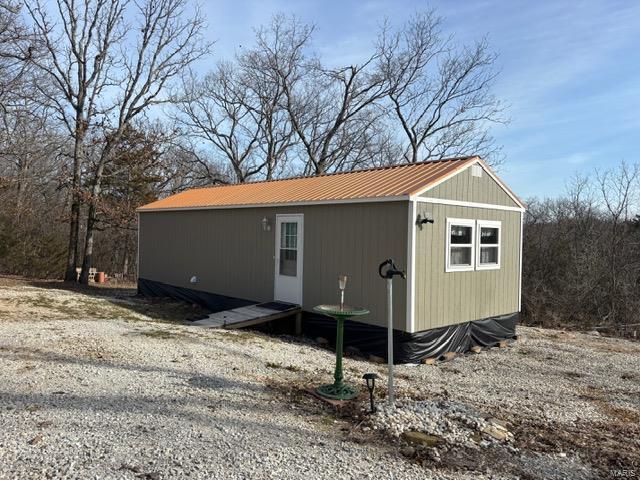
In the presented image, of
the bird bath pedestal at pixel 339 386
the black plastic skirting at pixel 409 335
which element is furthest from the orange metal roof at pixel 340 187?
the bird bath pedestal at pixel 339 386

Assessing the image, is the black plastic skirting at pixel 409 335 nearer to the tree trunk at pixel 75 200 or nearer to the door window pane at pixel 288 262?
the door window pane at pixel 288 262

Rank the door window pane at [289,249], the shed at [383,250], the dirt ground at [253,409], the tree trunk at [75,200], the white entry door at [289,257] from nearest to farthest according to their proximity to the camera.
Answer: the dirt ground at [253,409], the shed at [383,250], the white entry door at [289,257], the door window pane at [289,249], the tree trunk at [75,200]

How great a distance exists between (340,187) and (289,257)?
161 centimetres

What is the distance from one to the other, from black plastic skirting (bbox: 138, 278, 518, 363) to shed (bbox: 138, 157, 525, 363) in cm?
2

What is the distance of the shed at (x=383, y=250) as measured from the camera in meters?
7.30

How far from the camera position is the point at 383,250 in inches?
293

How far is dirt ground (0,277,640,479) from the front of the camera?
3.21 m

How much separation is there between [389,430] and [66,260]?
16.6m

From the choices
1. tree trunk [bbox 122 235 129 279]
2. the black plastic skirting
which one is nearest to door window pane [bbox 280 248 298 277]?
the black plastic skirting

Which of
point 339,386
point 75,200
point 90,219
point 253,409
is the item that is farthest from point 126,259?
point 253,409

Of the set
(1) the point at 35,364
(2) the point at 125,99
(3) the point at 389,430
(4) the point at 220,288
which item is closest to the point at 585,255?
(4) the point at 220,288

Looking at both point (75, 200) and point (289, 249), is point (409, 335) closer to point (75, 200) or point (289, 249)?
point (289, 249)

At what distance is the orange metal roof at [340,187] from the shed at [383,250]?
0.12 ft

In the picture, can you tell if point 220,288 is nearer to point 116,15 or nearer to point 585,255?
point 585,255
